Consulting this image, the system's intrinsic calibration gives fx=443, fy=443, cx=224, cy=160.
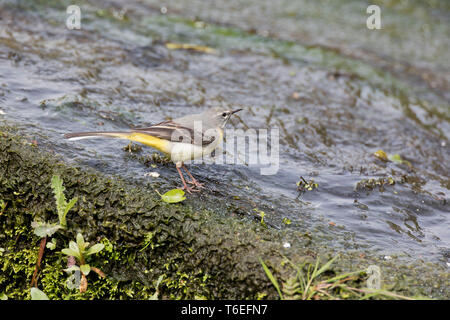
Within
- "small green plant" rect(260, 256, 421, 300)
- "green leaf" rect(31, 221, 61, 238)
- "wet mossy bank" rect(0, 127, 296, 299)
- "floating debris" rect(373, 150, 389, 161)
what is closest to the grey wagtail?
"wet mossy bank" rect(0, 127, 296, 299)

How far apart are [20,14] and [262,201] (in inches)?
340

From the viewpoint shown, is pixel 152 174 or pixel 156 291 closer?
pixel 156 291

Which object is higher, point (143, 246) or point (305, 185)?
point (305, 185)

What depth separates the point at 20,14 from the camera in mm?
10750

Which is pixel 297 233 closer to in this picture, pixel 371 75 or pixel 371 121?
pixel 371 121

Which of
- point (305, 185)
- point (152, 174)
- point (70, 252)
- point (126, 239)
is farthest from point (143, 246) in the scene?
point (305, 185)

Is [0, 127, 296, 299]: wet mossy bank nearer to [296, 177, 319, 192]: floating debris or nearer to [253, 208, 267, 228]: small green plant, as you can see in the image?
[253, 208, 267, 228]: small green plant

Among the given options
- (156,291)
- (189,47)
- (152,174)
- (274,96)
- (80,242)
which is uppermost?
(189,47)

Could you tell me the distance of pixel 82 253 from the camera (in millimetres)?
4402

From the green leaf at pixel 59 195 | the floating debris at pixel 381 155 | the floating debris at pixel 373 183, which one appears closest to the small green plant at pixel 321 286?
the green leaf at pixel 59 195

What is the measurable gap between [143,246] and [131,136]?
141 cm

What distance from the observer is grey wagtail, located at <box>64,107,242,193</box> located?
5289 mm

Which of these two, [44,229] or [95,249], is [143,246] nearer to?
[95,249]
